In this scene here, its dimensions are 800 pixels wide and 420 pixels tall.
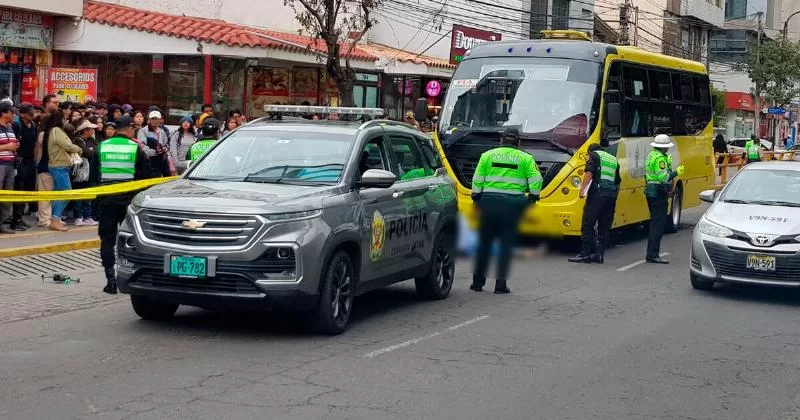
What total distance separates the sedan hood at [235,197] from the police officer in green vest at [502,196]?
350 cm

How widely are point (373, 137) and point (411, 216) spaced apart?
0.93m

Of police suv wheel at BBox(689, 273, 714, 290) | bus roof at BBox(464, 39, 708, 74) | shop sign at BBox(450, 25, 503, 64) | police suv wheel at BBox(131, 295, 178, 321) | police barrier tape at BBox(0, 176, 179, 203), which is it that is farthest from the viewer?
shop sign at BBox(450, 25, 503, 64)

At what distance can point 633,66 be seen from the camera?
18844 millimetres

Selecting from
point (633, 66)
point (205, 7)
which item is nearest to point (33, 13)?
point (205, 7)

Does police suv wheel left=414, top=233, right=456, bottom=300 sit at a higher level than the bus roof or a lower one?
lower

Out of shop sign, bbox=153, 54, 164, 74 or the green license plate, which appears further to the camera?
shop sign, bbox=153, 54, 164, 74

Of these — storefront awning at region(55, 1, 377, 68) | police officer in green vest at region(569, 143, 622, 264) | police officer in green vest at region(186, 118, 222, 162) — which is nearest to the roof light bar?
police officer in green vest at region(186, 118, 222, 162)

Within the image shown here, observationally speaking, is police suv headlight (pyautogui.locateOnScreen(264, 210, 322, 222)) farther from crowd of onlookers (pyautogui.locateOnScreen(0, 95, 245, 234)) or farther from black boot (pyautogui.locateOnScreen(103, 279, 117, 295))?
crowd of onlookers (pyautogui.locateOnScreen(0, 95, 245, 234))

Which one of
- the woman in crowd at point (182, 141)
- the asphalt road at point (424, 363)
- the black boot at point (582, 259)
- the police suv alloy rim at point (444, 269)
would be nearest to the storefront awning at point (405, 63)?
the woman in crowd at point (182, 141)

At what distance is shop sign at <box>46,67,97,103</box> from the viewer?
21.3 m

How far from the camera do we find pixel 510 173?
12859mm

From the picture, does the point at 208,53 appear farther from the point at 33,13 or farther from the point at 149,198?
the point at 149,198

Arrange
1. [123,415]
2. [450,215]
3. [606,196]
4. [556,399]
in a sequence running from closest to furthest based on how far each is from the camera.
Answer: [123,415] < [556,399] < [450,215] < [606,196]

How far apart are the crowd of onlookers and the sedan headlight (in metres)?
6.99
